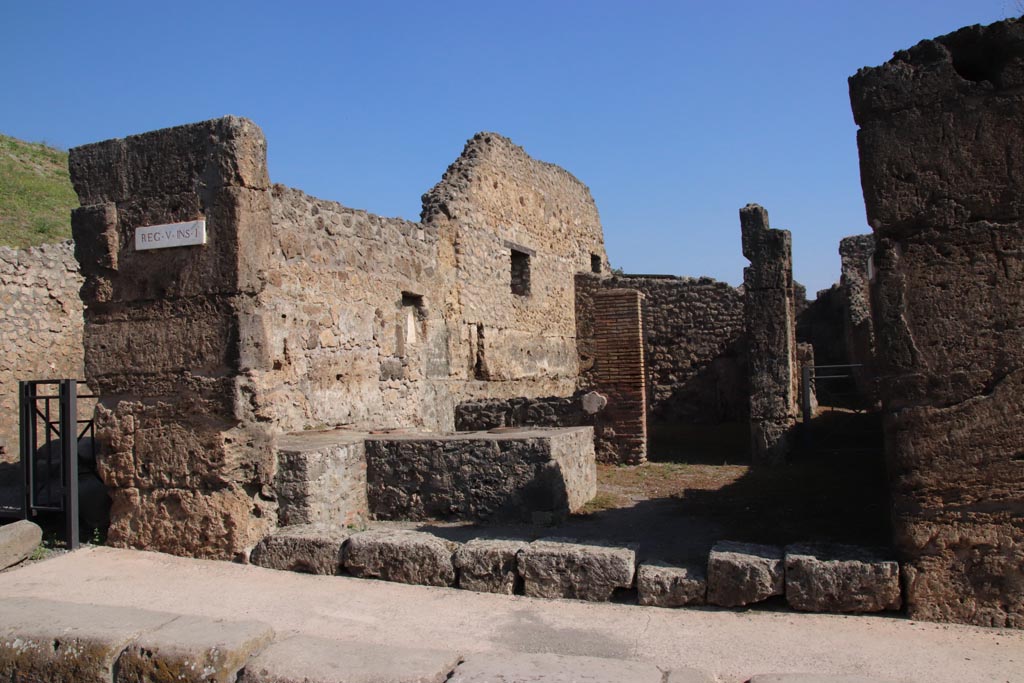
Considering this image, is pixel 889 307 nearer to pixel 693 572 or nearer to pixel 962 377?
pixel 962 377

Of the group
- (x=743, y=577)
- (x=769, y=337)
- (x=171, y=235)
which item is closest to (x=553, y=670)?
(x=743, y=577)

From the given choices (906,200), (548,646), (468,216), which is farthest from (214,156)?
(468,216)

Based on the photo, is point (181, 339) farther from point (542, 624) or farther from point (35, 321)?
point (35, 321)

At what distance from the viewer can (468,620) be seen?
14.8 feet

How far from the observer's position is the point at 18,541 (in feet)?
18.8

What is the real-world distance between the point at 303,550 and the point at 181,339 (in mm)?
1784

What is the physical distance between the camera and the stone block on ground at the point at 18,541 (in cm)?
564

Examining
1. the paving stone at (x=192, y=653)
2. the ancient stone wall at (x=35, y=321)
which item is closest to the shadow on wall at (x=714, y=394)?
the ancient stone wall at (x=35, y=321)

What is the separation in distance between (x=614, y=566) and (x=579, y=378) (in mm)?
12413

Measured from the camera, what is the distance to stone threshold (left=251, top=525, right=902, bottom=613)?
432 centimetres

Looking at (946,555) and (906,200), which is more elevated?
(906,200)

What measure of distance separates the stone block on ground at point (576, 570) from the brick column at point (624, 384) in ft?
19.1

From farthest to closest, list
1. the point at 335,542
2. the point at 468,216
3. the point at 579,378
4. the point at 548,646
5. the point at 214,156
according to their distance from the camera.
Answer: the point at 579,378
the point at 468,216
the point at 214,156
the point at 335,542
the point at 548,646

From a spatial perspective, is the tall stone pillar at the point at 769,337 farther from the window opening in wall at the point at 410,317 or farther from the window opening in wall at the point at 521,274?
the window opening in wall at the point at 521,274
